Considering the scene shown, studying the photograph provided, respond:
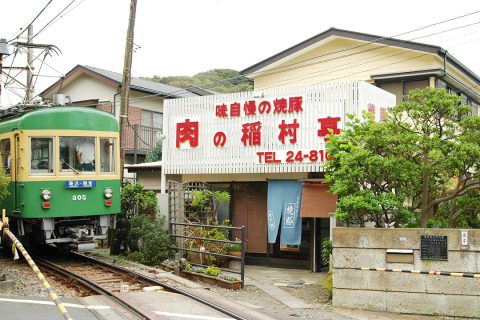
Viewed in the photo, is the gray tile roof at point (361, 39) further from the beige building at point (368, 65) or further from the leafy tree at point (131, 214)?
the leafy tree at point (131, 214)

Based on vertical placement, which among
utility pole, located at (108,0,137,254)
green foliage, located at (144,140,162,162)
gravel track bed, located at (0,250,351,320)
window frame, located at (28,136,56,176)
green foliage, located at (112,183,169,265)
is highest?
utility pole, located at (108,0,137,254)

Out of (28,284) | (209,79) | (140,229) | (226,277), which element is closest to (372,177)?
(226,277)

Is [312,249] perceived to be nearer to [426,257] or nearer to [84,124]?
[426,257]

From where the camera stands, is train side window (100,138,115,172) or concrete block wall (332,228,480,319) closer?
concrete block wall (332,228,480,319)

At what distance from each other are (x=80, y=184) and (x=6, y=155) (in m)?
2.23

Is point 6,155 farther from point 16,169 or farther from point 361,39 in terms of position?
point 361,39

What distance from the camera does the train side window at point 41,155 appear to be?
12.3 metres

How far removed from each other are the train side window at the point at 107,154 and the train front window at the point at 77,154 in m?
0.27

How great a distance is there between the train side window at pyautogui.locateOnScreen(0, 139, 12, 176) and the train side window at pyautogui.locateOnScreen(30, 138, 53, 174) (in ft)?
3.16

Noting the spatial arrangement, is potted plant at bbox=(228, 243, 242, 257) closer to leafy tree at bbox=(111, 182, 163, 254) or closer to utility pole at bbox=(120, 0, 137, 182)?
leafy tree at bbox=(111, 182, 163, 254)

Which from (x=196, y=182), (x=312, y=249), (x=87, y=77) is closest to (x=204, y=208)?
(x=196, y=182)

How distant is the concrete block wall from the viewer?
28.8 feet

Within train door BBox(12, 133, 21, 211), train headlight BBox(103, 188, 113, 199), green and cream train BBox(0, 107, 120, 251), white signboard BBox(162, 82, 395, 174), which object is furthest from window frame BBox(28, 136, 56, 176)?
white signboard BBox(162, 82, 395, 174)

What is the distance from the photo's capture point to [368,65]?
19.3m
